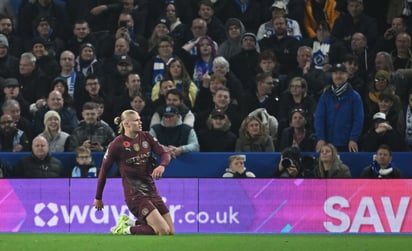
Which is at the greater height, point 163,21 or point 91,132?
point 163,21

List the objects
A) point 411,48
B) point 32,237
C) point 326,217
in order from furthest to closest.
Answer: point 411,48 → point 326,217 → point 32,237

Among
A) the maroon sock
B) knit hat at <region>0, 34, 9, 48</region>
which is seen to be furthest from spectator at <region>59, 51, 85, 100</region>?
the maroon sock

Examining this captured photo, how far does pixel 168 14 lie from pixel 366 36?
3558mm

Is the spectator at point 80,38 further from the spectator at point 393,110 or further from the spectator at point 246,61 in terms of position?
the spectator at point 393,110

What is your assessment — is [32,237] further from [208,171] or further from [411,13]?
[411,13]

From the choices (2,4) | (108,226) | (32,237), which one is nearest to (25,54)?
(2,4)

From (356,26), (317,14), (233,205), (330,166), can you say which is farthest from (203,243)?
(317,14)

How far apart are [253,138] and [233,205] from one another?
4.04 ft

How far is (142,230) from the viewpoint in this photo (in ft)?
47.9

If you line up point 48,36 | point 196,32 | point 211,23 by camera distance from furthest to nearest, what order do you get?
point 48,36, point 211,23, point 196,32

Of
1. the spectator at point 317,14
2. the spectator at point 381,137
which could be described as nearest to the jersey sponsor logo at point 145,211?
the spectator at point 381,137

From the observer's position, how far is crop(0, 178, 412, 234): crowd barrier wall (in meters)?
16.4

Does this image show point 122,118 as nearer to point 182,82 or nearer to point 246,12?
A: point 182,82

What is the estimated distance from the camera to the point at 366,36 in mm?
19641
